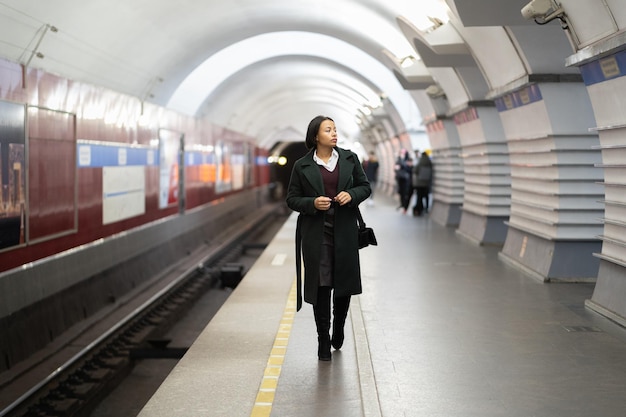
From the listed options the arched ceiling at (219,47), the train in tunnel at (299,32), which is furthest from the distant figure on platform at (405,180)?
the train in tunnel at (299,32)

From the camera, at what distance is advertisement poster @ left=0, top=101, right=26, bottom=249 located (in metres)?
9.96

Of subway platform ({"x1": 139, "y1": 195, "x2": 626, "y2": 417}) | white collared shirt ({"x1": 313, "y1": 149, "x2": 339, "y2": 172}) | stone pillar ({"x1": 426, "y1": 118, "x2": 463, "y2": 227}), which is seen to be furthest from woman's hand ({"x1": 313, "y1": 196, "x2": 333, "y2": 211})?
stone pillar ({"x1": 426, "y1": 118, "x2": 463, "y2": 227})

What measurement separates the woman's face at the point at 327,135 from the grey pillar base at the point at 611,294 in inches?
130

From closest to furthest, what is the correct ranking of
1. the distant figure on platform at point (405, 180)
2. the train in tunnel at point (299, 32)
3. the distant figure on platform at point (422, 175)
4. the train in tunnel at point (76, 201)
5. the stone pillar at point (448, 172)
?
the train in tunnel at point (299, 32), the train in tunnel at point (76, 201), the stone pillar at point (448, 172), the distant figure on platform at point (422, 175), the distant figure on platform at point (405, 180)

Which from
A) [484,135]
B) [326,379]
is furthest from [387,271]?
[326,379]

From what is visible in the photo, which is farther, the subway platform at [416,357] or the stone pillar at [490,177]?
the stone pillar at [490,177]

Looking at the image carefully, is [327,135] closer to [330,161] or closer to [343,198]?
[330,161]

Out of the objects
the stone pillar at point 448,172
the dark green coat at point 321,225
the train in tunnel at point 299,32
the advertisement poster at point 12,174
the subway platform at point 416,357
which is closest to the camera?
the subway platform at point 416,357

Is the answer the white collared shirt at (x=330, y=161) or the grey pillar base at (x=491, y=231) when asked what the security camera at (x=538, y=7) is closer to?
the white collared shirt at (x=330, y=161)

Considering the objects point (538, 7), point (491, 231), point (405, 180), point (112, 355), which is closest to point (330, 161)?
point (538, 7)

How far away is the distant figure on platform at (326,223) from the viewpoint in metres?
6.66

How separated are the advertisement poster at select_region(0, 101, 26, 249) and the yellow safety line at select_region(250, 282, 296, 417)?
3466mm

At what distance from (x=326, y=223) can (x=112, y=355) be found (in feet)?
17.5

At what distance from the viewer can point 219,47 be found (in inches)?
857
